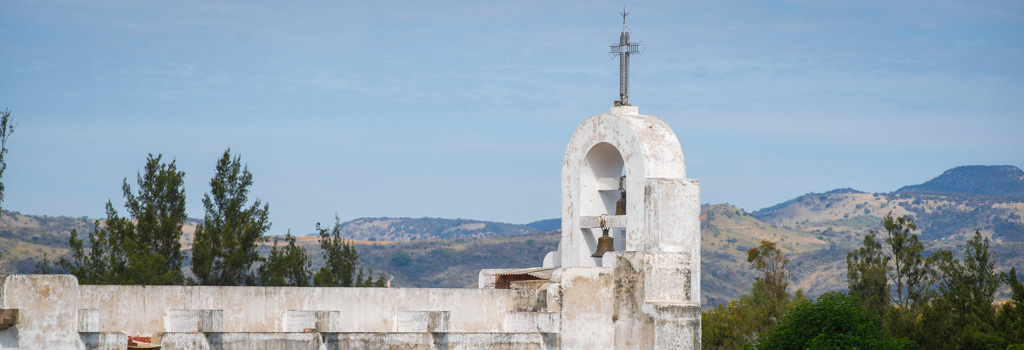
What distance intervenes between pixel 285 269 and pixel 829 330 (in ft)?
56.5

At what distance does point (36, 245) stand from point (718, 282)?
7834 cm

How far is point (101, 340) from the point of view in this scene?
15.1 m

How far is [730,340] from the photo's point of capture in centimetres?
3959

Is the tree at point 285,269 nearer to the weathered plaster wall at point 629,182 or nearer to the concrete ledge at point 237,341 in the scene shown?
the weathered plaster wall at point 629,182

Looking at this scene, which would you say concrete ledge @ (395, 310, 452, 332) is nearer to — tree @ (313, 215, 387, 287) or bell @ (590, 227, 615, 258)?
bell @ (590, 227, 615, 258)

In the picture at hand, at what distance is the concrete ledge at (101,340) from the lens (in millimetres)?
15048

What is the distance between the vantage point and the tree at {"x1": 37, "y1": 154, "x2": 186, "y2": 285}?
3058 centimetres

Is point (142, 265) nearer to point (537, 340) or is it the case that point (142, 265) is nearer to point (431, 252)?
point (537, 340)

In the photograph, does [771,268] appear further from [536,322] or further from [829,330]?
[536,322]

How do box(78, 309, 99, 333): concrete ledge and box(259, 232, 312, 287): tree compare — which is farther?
box(259, 232, 312, 287): tree

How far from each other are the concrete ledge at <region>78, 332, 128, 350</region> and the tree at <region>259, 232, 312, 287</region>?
59.0 ft

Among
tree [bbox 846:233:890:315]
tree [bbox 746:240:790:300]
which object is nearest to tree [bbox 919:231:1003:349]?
tree [bbox 846:233:890:315]

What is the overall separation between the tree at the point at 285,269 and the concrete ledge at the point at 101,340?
1797 centimetres

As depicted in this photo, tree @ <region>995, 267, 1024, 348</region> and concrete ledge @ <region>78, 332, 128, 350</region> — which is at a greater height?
concrete ledge @ <region>78, 332, 128, 350</region>
